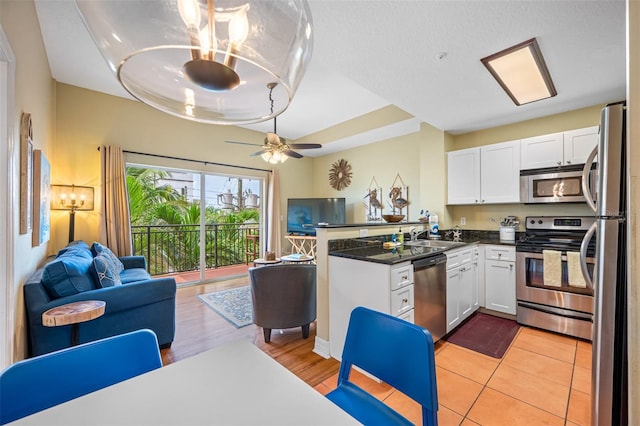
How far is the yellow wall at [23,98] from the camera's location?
170 centimetres

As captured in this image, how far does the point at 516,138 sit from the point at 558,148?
58cm

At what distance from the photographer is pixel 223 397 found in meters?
0.75

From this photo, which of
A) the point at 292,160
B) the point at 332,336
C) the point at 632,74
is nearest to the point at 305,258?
the point at 332,336

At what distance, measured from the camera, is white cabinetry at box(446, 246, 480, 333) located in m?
2.67

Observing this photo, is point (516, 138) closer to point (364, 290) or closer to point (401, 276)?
point (401, 276)

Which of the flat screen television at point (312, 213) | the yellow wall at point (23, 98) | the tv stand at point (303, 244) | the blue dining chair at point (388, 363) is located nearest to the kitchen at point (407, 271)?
the blue dining chair at point (388, 363)

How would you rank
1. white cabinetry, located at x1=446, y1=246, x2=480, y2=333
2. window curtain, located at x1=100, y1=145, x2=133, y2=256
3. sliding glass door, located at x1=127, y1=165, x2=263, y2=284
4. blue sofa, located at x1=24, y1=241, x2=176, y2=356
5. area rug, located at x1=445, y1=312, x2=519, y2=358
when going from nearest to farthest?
1. blue sofa, located at x1=24, y1=241, x2=176, y2=356
2. area rug, located at x1=445, y1=312, x2=519, y2=358
3. white cabinetry, located at x1=446, y1=246, x2=480, y2=333
4. window curtain, located at x1=100, y1=145, x2=133, y2=256
5. sliding glass door, located at x1=127, y1=165, x2=263, y2=284

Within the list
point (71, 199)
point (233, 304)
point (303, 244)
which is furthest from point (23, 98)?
point (303, 244)

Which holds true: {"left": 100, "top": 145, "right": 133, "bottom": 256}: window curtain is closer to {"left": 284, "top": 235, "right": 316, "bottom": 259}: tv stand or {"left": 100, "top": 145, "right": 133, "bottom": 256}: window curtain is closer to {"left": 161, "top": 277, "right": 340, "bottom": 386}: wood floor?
{"left": 161, "top": 277, "right": 340, "bottom": 386}: wood floor

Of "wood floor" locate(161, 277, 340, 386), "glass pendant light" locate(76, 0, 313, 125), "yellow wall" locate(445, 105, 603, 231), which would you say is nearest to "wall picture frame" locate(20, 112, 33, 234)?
"wood floor" locate(161, 277, 340, 386)

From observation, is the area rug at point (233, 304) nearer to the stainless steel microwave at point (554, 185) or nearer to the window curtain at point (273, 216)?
the window curtain at point (273, 216)

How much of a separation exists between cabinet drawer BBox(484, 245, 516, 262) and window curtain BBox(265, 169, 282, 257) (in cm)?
380

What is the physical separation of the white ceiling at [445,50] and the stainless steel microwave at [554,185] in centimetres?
76

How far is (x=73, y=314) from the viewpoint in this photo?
180cm
